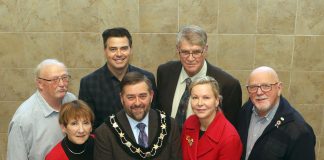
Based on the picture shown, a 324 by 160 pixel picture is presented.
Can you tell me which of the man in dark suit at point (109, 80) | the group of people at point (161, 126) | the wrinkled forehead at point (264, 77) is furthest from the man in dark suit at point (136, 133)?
the wrinkled forehead at point (264, 77)

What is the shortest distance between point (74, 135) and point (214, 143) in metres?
0.88

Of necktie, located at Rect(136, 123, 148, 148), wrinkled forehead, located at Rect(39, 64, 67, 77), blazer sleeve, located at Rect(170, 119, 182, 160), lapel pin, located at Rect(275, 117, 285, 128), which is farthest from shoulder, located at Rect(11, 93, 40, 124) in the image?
lapel pin, located at Rect(275, 117, 285, 128)

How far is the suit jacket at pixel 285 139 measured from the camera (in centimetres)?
209

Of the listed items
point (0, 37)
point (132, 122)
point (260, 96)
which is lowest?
point (132, 122)

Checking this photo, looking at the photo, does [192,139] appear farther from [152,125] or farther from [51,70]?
[51,70]

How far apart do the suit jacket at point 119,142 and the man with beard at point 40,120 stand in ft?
1.26

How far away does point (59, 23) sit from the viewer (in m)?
3.79

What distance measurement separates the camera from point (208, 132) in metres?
2.21

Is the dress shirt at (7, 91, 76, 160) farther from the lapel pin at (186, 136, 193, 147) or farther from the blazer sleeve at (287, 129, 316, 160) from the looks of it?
the blazer sleeve at (287, 129, 316, 160)

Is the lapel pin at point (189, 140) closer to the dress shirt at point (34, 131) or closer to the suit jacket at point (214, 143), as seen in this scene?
the suit jacket at point (214, 143)

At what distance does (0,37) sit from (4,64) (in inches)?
11.9

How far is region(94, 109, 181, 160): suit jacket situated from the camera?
2166 millimetres

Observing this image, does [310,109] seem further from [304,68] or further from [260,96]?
[260,96]

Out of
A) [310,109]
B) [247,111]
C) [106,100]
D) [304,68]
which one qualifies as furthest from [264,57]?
[106,100]
